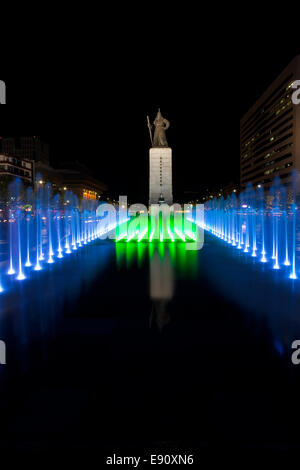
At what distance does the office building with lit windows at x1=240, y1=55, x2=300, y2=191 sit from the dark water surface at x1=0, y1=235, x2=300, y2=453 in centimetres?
7717

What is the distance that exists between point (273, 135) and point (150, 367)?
102m

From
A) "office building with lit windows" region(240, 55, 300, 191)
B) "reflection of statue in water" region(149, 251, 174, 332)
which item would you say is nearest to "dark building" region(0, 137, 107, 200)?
"office building with lit windows" region(240, 55, 300, 191)

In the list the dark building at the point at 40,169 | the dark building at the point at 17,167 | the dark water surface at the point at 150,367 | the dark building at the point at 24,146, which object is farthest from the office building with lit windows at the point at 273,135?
the dark water surface at the point at 150,367

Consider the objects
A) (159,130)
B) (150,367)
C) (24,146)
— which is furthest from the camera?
(24,146)

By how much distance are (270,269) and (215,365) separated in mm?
7456

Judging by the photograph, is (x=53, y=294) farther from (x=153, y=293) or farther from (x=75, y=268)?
(x=75, y=268)

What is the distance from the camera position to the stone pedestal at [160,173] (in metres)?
46.3

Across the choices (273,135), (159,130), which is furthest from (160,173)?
(273,135)

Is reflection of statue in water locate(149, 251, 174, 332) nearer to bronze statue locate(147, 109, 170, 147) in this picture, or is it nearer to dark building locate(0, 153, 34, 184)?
bronze statue locate(147, 109, 170, 147)

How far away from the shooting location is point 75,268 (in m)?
12.1

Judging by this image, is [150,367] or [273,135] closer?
[150,367]

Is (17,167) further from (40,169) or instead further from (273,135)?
(273,135)

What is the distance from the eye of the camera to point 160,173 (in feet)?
153

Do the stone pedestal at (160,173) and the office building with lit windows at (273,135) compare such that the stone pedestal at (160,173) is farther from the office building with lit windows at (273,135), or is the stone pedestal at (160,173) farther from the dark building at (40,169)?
the office building with lit windows at (273,135)
